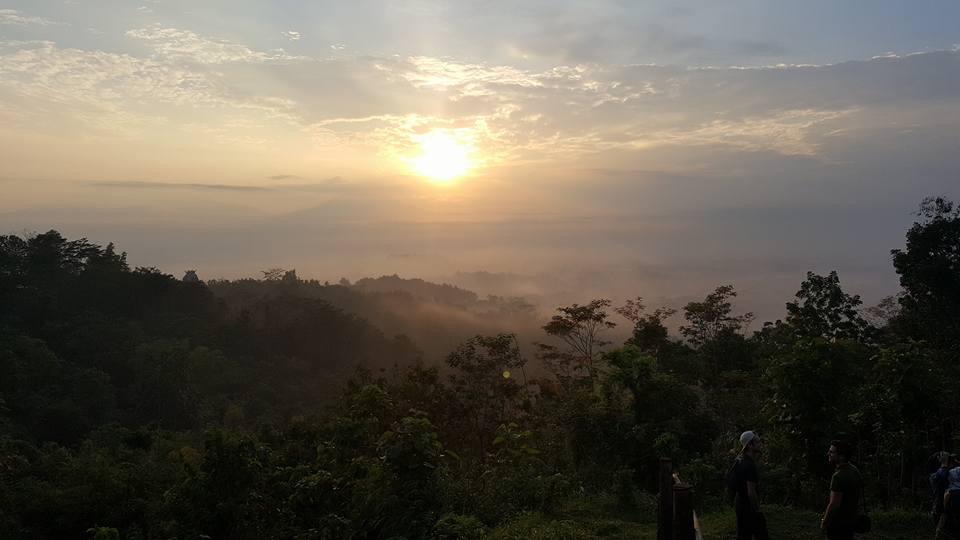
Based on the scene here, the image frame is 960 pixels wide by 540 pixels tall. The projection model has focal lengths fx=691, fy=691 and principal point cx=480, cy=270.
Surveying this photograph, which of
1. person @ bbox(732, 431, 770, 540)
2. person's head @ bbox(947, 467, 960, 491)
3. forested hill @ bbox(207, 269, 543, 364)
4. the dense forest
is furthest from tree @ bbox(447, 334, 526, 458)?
forested hill @ bbox(207, 269, 543, 364)

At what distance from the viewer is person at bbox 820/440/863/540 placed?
779 centimetres

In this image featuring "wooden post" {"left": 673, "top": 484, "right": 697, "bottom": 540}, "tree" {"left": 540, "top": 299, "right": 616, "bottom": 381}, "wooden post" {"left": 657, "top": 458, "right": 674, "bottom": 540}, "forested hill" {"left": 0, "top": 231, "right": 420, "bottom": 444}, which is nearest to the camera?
"wooden post" {"left": 673, "top": 484, "right": 697, "bottom": 540}

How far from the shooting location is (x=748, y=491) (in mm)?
8375

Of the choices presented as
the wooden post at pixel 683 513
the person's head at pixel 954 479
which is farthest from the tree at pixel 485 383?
the wooden post at pixel 683 513

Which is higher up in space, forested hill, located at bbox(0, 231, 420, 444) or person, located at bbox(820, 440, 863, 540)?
person, located at bbox(820, 440, 863, 540)

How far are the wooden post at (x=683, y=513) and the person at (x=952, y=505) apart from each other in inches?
248

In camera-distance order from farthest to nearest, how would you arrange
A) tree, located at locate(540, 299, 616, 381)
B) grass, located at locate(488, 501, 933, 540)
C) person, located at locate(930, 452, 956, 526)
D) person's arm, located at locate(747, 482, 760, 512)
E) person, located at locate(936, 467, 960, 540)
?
tree, located at locate(540, 299, 616, 381) → grass, located at locate(488, 501, 933, 540) → person, located at locate(930, 452, 956, 526) → person, located at locate(936, 467, 960, 540) → person's arm, located at locate(747, 482, 760, 512)

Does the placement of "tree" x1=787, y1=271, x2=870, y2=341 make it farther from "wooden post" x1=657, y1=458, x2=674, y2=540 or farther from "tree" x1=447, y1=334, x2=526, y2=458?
"wooden post" x1=657, y1=458, x2=674, y2=540

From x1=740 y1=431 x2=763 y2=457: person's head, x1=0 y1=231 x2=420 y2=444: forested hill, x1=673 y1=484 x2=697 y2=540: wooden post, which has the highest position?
x1=740 y1=431 x2=763 y2=457: person's head

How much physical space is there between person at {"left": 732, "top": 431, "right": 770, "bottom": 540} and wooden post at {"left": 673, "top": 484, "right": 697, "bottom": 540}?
2.32 meters

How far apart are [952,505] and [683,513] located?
255 inches

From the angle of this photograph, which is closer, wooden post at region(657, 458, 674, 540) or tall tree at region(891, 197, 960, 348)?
wooden post at region(657, 458, 674, 540)

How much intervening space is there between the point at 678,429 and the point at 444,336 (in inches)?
4086

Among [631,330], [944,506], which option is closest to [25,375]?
[631,330]
